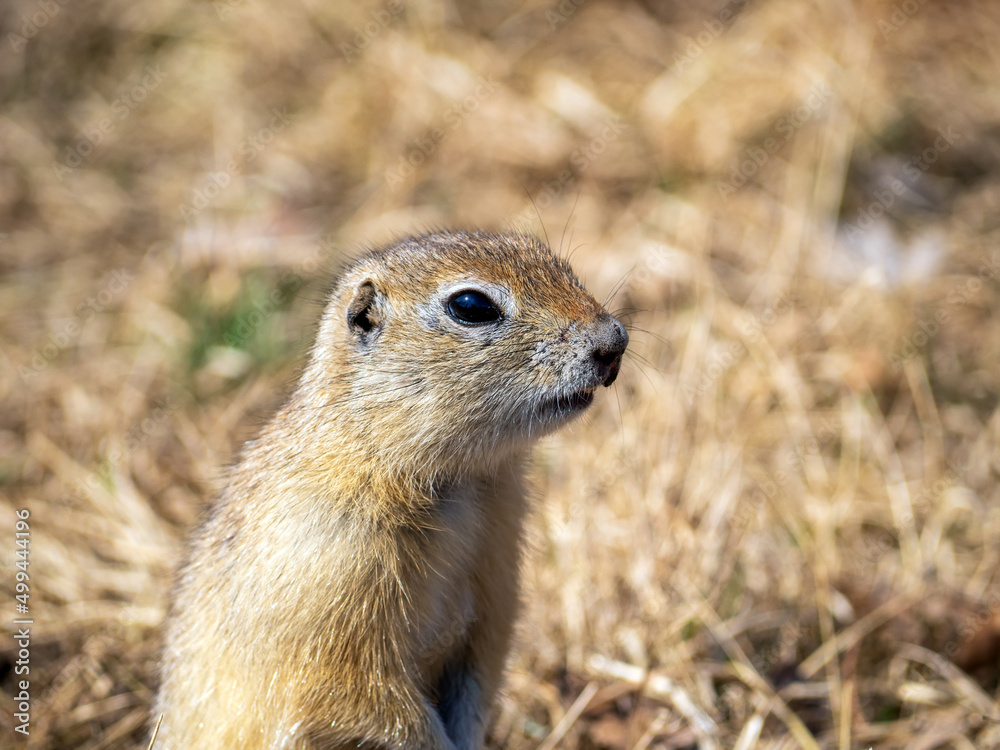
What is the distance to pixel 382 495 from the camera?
3.34 m

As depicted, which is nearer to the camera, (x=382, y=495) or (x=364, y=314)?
(x=382, y=495)

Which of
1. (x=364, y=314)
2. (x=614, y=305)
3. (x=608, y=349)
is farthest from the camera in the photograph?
(x=614, y=305)

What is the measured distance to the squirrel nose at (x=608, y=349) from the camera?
3.30 m

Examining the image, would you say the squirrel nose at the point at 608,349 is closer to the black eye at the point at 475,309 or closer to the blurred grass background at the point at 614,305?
the black eye at the point at 475,309

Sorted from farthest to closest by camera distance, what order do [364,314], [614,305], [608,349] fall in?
[614,305]
[364,314]
[608,349]

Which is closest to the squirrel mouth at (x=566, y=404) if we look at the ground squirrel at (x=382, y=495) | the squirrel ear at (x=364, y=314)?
the ground squirrel at (x=382, y=495)

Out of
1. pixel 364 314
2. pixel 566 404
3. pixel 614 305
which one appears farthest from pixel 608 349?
pixel 614 305

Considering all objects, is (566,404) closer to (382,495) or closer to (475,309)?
(475,309)

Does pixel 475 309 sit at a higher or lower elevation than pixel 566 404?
higher

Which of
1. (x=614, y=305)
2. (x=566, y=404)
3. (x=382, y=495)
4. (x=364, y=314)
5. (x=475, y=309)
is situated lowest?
(x=614, y=305)

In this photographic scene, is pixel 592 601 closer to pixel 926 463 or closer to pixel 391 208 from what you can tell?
pixel 926 463

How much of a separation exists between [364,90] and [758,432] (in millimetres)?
5025

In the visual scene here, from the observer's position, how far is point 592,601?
17.0 ft

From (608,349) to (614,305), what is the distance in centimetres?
356
